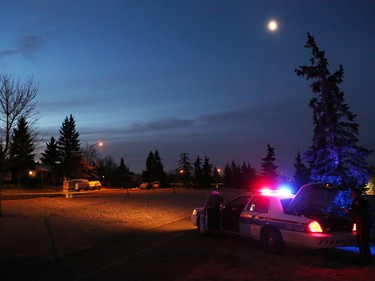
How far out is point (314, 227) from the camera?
9328 mm

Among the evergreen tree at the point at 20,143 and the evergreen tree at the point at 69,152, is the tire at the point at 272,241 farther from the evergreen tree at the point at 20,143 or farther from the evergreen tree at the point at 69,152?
the evergreen tree at the point at 69,152

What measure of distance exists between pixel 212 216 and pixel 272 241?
278 centimetres

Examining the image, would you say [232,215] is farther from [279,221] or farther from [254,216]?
[279,221]

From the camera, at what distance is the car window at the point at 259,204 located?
10.9 metres

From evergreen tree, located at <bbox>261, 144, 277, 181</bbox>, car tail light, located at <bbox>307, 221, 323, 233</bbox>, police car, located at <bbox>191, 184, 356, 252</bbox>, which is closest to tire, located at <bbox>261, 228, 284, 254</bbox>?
police car, located at <bbox>191, 184, 356, 252</bbox>

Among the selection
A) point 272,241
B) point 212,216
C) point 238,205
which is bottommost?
point 272,241

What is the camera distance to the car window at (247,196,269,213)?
35.9 feet

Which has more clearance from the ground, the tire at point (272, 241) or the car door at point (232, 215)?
the car door at point (232, 215)

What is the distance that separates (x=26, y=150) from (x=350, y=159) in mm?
14599

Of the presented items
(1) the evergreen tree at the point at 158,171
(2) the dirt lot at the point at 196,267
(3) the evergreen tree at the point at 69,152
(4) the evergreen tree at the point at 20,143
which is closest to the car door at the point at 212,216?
(2) the dirt lot at the point at 196,267

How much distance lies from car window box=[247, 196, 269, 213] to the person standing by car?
2214 millimetres

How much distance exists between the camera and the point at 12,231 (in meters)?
13.9

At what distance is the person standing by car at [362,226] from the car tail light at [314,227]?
2.56 feet

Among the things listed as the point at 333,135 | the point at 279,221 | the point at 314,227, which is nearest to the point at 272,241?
the point at 279,221
